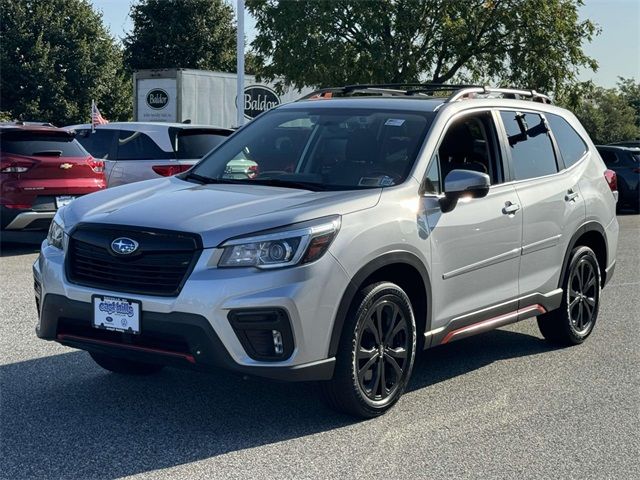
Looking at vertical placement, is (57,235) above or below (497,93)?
below

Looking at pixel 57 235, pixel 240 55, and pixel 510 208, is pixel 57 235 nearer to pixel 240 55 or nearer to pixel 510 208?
pixel 510 208

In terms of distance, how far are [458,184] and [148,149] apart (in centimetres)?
833

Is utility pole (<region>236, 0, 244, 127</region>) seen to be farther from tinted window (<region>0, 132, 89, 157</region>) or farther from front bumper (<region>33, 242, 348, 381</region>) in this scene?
front bumper (<region>33, 242, 348, 381</region>)

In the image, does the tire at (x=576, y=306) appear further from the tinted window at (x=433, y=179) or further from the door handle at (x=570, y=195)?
the tinted window at (x=433, y=179)

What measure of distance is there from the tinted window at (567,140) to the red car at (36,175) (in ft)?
22.1

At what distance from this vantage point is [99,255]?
15.9ft

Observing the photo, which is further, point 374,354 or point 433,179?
point 433,179

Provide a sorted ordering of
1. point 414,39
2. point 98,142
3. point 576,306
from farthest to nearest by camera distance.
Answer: point 414,39 → point 98,142 → point 576,306

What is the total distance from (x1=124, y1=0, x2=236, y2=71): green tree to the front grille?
49843 millimetres

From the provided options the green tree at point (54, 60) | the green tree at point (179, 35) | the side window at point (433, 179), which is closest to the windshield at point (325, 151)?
the side window at point (433, 179)

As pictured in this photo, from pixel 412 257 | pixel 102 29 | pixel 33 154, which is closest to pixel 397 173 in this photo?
pixel 412 257

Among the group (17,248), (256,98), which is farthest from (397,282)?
(256,98)

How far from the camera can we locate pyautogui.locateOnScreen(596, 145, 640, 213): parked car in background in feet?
71.1

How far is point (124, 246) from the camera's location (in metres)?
4.75
